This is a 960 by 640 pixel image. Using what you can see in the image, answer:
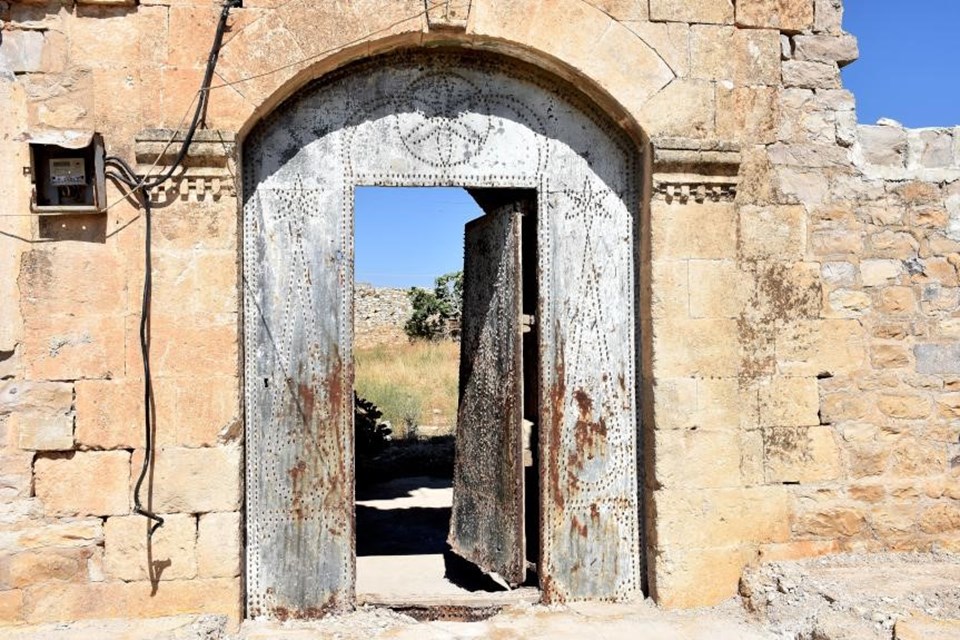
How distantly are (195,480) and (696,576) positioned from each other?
249 centimetres

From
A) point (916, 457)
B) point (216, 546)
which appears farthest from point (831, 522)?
point (216, 546)

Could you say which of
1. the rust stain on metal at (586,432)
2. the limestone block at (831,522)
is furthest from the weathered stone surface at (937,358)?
the rust stain on metal at (586,432)

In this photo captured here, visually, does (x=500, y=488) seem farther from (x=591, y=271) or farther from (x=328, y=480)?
(x=591, y=271)

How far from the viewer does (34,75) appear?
142 inches

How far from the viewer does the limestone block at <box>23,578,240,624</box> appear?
11.6 feet

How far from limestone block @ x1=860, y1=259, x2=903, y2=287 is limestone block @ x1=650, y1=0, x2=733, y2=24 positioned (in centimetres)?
146

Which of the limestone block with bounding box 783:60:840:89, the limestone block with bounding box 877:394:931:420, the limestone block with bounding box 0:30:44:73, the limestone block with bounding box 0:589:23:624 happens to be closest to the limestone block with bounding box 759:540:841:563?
the limestone block with bounding box 877:394:931:420

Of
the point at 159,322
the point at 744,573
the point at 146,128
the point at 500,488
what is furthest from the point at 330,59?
the point at 744,573

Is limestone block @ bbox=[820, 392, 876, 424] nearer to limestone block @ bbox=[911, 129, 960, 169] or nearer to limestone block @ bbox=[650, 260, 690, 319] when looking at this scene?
limestone block @ bbox=[650, 260, 690, 319]

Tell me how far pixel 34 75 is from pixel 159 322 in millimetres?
1257

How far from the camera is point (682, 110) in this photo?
13.3 ft

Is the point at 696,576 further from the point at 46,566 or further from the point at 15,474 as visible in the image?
the point at 15,474

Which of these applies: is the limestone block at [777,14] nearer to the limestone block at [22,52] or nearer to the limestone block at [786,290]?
the limestone block at [786,290]

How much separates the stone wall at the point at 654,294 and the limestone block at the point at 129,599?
10 mm
